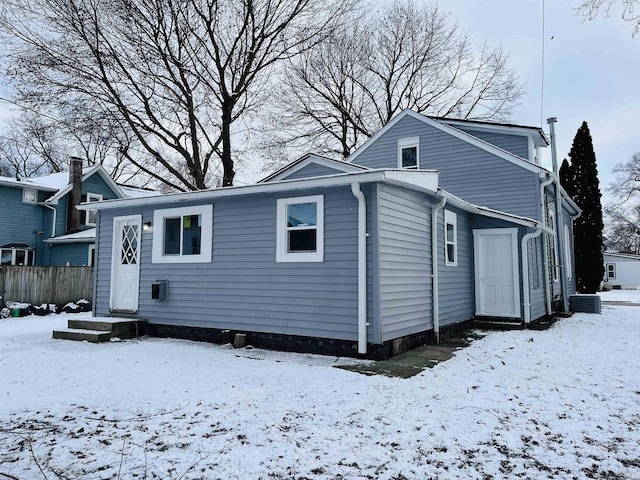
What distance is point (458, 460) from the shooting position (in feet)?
10.7

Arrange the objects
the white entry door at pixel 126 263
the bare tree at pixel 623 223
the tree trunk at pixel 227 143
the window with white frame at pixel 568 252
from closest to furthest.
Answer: the white entry door at pixel 126 263 < the window with white frame at pixel 568 252 < the tree trunk at pixel 227 143 < the bare tree at pixel 623 223

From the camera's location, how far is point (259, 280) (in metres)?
7.56

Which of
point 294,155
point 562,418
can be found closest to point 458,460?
point 562,418

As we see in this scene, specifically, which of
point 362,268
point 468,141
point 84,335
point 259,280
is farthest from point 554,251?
point 84,335

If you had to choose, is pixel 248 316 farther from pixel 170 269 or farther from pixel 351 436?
pixel 351 436

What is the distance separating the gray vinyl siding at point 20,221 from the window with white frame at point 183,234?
51.0ft

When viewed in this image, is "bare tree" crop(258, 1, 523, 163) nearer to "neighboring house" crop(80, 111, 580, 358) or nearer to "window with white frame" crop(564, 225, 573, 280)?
"window with white frame" crop(564, 225, 573, 280)

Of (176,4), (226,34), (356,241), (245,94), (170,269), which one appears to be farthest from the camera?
(245,94)

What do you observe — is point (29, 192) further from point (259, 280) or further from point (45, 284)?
point (259, 280)

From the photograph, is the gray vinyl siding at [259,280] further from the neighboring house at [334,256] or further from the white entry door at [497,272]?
the white entry door at [497,272]

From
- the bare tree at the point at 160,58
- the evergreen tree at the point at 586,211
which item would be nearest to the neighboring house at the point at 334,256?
the bare tree at the point at 160,58

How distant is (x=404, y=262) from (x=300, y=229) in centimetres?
185

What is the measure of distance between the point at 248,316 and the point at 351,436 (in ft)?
14.0

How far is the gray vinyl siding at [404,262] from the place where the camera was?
6633mm
